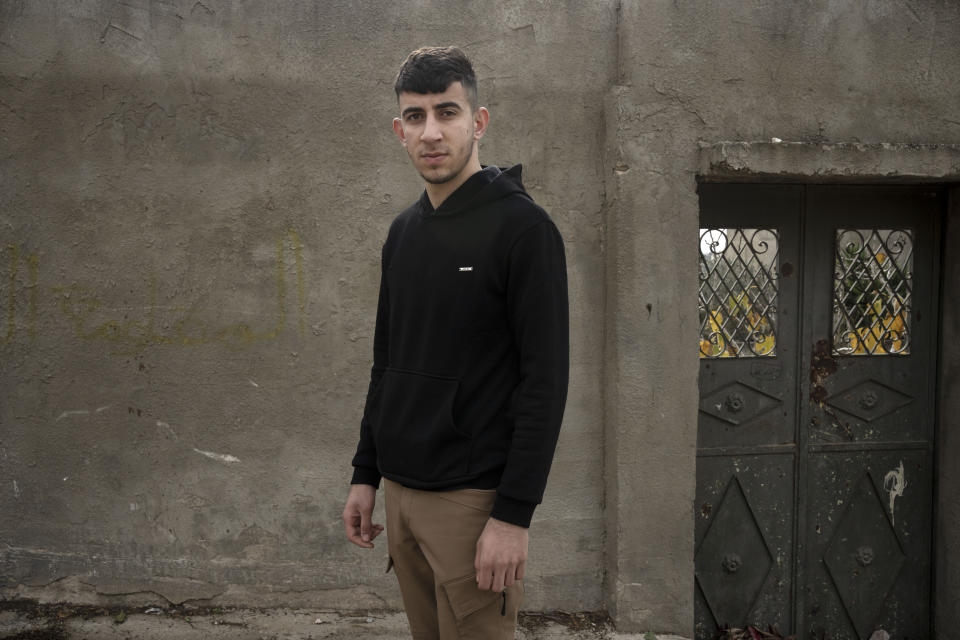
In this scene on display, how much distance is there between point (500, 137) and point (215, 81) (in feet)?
4.29

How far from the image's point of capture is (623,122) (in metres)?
3.37

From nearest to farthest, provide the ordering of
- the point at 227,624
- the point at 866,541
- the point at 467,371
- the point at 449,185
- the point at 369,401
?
the point at 467,371 → the point at 449,185 → the point at 369,401 → the point at 227,624 → the point at 866,541

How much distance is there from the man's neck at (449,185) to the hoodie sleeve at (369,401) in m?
0.28

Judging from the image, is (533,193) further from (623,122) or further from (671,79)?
(671,79)

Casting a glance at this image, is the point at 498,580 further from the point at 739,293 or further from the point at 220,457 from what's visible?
the point at 739,293

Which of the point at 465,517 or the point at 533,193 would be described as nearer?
the point at 465,517

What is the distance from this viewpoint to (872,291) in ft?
12.7

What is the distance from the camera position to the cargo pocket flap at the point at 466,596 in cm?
174

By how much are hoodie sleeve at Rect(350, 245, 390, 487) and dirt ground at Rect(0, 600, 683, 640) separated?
5.23ft

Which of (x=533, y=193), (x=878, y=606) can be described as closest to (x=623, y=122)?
(x=533, y=193)

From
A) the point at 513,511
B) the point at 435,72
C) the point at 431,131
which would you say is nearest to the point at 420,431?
the point at 513,511

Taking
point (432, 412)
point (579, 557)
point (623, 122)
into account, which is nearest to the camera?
point (432, 412)

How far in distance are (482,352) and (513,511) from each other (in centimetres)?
37

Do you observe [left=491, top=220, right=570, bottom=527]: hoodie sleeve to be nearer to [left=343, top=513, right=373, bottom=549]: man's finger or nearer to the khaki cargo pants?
the khaki cargo pants
